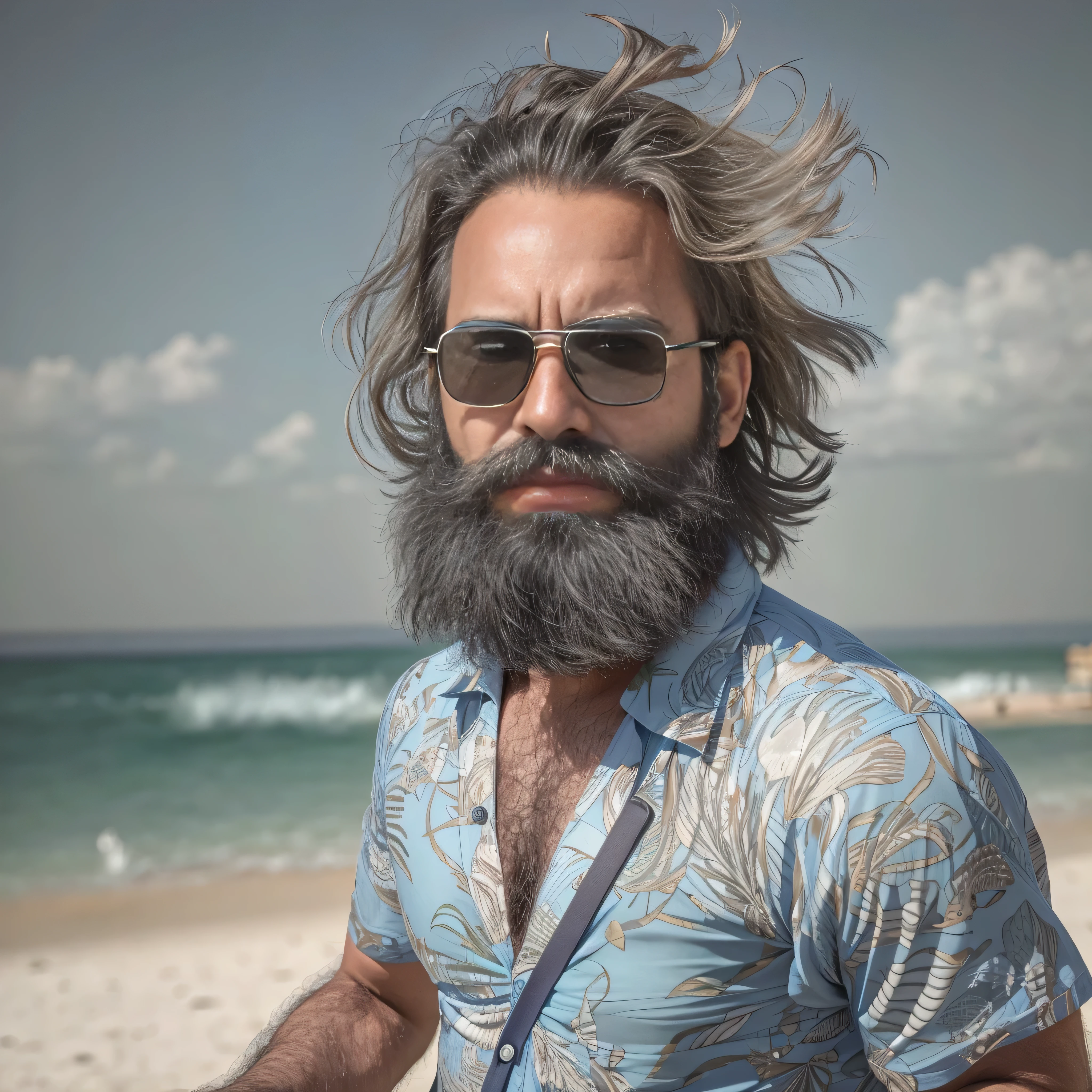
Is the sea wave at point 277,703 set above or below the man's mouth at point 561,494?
below

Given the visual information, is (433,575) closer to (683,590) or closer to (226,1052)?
(683,590)

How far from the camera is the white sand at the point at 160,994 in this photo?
5.99 m

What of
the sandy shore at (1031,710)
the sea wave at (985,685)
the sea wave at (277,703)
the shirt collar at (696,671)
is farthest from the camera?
the sea wave at (985,685)

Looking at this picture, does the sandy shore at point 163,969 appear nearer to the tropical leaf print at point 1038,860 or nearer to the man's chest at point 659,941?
the man's chest at point 659,941

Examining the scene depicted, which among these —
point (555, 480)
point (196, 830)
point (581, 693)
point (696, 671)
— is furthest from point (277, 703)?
point (696, 671)

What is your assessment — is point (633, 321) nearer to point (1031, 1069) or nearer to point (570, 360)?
point (570, 360)

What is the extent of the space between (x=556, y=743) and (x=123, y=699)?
23612 mm

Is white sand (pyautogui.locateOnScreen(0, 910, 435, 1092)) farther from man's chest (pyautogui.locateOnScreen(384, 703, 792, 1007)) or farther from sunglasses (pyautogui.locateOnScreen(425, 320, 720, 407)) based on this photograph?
sunglasses (pyautogui.locateOnScreen(425, 320, 720, 407))

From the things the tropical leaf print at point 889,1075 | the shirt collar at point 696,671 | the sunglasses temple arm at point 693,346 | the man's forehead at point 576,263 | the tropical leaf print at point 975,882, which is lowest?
the tropical leaf print at point 889,1075

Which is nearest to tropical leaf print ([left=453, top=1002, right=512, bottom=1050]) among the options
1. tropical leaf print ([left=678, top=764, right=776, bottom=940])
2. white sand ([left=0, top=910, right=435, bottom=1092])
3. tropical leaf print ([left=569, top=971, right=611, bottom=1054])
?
tropical leaf print ([left=569, top=971, right=611, bottom=1054])

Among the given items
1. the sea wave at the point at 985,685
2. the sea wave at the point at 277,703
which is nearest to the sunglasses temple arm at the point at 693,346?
the sea wave at the point at 277,703

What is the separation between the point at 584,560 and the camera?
62.1 inches

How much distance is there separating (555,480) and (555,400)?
0.41 feet

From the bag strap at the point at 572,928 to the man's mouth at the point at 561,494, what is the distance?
1.54 feet
